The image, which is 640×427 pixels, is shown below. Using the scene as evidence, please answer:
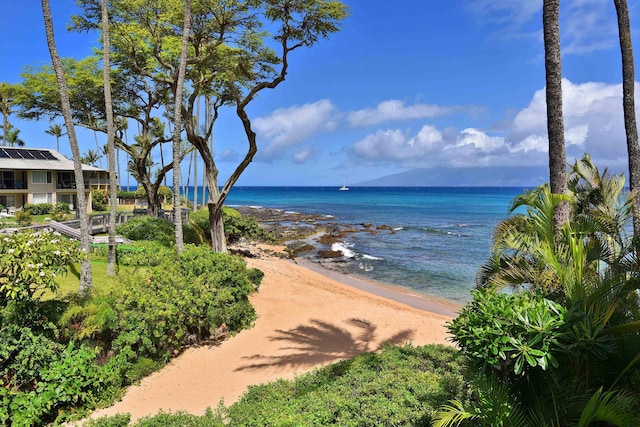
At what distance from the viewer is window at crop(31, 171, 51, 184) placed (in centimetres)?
3068

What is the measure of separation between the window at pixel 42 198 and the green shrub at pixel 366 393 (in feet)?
103

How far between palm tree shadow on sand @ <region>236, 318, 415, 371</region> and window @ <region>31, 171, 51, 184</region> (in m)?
28.9

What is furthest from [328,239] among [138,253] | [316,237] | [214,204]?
[138,253]

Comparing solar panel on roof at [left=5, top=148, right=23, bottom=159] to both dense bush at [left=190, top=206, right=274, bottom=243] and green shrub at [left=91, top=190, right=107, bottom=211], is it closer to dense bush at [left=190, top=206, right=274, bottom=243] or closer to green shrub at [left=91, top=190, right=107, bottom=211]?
green shrub at [left=91, top=190, right=107, bottom=211]

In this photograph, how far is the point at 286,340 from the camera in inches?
457

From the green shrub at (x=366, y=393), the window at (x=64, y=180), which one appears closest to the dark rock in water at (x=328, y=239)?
the window at (x=64, y=180)

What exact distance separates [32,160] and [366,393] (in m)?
35.0

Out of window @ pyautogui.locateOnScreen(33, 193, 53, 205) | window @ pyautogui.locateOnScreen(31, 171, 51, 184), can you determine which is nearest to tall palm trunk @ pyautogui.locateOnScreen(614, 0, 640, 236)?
window @ pyautogui.locateOnScreen(31, 171, 51, 184)

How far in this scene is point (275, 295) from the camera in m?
15.9

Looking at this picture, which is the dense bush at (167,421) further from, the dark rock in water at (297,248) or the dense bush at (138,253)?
the dark rock in water at (297,248)

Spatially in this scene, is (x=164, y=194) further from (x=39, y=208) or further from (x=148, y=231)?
(x=148, y=231)

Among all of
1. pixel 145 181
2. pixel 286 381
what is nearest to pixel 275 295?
pixel 286 381

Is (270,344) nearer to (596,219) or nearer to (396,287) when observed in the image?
(596,219)

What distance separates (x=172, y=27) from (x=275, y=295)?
14049 mm
